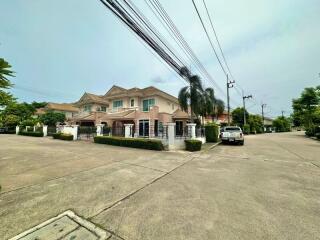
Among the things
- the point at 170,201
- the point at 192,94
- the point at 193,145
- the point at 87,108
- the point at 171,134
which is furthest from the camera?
the point at 87,108

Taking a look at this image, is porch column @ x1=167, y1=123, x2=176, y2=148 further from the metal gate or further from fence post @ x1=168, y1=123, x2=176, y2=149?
the metal gate

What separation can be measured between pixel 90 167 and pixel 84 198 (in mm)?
3495

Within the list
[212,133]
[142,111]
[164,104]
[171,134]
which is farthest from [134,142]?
[164,104]

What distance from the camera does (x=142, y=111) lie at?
938 inches

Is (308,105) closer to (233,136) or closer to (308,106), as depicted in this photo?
(308,106)

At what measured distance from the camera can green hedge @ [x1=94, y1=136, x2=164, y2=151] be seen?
44.4 feet

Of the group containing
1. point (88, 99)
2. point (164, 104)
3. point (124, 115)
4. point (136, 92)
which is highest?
point (88, 99)

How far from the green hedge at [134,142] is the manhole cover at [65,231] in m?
10.1

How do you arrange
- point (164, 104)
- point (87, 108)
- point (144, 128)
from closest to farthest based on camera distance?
point (144, 128) < point (164, 104) < point (87, 108)

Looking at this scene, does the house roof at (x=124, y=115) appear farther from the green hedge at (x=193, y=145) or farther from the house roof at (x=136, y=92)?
the green hedge at (x=193, y=145)

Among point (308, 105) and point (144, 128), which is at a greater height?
point (308, 105)

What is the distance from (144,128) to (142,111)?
249cm

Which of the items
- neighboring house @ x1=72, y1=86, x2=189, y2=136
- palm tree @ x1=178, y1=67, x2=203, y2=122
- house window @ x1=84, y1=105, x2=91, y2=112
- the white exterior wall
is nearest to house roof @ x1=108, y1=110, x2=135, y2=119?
neighboring house @ x1=72, y1=86, x2=189, y2=136

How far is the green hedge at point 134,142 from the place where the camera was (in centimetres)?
1354
